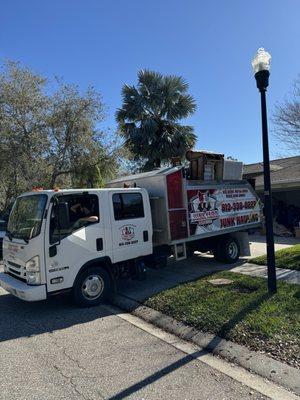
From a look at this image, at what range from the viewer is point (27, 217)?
736cm

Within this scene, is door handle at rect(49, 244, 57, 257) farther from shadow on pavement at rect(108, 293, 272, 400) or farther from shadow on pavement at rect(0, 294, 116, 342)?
shadow on pavement at rect(108, 293, 272, 400)

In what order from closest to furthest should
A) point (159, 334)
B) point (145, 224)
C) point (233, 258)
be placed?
point (159, 334), point (145, 224), point (233, 258)

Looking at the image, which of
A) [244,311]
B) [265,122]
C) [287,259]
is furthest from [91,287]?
[287,259]

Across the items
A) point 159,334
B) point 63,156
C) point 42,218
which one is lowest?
point 159,334

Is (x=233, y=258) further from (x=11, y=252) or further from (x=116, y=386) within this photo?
(x=116, y=386)

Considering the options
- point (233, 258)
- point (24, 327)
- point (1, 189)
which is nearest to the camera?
point (24, 327)

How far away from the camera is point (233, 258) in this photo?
1111cm

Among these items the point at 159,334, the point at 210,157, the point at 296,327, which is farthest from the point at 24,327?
the point at 210,157

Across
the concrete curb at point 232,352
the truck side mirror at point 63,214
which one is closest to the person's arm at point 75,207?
the truck side mirror at point 63,214

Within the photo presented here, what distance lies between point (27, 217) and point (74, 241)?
A: 0.99 meters

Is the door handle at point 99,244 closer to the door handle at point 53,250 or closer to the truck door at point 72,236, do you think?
the truck door at point 72,236

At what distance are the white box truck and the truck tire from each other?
42 centimetres

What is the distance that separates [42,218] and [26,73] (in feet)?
55.4

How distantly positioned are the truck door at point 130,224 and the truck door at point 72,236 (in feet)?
0.85
